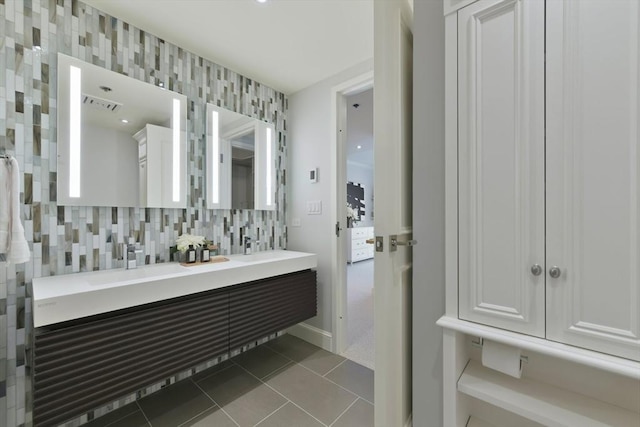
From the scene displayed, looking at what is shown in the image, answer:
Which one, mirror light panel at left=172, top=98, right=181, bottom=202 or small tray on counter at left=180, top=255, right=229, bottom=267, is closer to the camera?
small tray on counter at left=180, top=255, right=229, bottom=267

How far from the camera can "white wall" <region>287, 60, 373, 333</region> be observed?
2.51 meters

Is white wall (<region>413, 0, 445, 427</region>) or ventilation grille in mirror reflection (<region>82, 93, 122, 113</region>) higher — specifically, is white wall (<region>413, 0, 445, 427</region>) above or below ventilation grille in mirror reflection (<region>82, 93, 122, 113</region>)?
below

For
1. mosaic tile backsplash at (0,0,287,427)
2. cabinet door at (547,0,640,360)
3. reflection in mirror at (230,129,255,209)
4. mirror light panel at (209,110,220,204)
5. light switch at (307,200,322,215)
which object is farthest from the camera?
light switch at (307,200,322,215)


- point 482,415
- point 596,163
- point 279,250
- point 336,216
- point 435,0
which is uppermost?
point 435,0

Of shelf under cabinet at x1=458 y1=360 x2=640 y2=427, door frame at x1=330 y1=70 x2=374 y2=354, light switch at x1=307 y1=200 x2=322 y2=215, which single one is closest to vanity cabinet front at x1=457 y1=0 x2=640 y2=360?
shelf under cabinet at x1=458 y1=360 x2=640 y2=427

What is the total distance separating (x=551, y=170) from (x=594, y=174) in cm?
9

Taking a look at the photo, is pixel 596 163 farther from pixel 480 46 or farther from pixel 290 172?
pixel 290 172

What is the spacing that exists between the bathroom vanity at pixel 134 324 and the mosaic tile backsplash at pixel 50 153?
0.15 metres

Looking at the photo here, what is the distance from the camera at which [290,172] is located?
114 inches

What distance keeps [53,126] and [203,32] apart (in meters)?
1.15

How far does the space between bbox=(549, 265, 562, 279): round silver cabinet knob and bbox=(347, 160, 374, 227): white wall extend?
699 cm

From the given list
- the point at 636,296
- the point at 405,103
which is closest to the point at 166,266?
the point at 405,103

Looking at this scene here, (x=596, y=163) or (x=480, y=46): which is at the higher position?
(x=480, y=46)

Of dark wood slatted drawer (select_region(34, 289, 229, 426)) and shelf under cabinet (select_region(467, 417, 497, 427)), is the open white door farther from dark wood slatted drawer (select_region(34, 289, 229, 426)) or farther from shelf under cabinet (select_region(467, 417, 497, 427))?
dark wood slatted drawer (select_region(34, 289, 229, 426))
